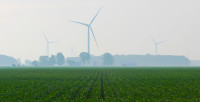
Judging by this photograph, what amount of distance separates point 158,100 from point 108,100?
400 cm

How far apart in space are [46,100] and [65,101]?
173cm

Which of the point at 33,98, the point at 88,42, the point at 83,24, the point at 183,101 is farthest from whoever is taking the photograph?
the point at 88,42

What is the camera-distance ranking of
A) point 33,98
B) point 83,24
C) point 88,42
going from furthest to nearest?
point 88,42
point 83,24
point 33,98

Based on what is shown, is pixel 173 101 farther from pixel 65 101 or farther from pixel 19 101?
pixel 19 101

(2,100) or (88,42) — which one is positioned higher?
(88,42)

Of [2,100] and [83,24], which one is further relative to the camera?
[83,24]

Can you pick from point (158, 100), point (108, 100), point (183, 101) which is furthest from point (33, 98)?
point (183, 101)

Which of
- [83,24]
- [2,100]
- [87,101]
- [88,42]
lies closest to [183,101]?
[87,101]

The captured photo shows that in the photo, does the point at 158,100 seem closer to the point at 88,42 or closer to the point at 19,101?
the point at 19,101

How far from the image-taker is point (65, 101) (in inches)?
853

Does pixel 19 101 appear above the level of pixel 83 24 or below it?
below

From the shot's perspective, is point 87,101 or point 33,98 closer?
point 87,101

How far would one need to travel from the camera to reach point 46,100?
22.2 m

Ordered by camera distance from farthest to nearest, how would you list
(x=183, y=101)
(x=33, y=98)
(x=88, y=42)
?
(x=88, y=42) → (x=33, y=98) → (x=183, y=101)
